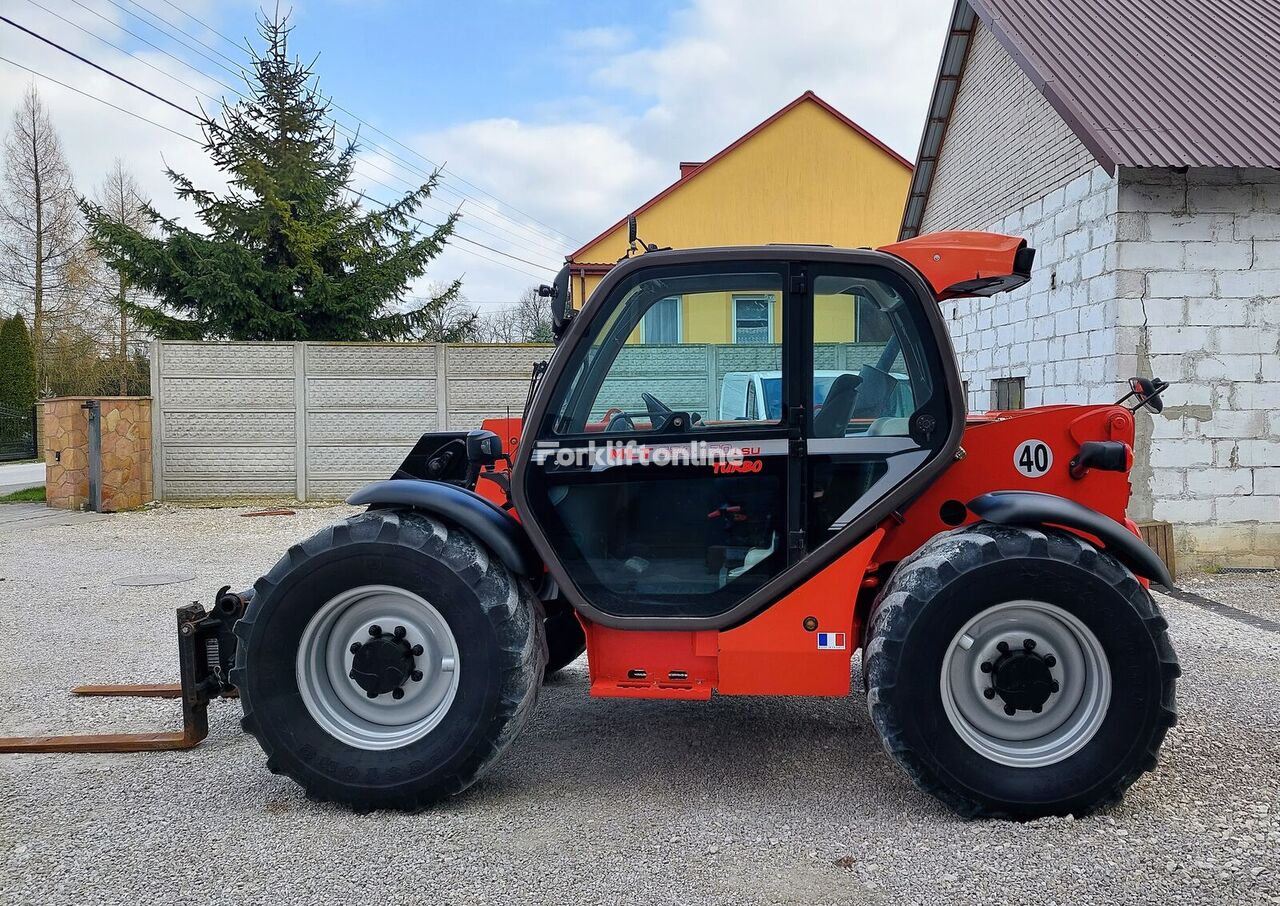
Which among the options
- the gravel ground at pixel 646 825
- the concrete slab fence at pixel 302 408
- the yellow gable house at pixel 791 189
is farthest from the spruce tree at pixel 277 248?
the gravel ground at pixel 646 825

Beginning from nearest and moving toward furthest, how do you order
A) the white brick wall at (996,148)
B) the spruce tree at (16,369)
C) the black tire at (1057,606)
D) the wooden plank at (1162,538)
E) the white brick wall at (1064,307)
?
the black tire at (1057,606)
the wooden plank at (1162,538)
the white brick wall at (1064,307)
the white brick wall at (996,148)
the spruce tree at (16,369)

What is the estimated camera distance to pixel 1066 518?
3529 mm

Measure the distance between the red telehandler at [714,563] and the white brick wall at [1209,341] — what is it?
5283 millimetres

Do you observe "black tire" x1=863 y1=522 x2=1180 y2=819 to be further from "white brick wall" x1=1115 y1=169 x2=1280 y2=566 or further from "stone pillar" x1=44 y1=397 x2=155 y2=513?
"stone pillar" x1=44 y1=397 x2=155 y2=513

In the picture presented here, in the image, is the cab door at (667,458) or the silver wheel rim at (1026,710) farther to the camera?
the cab door at (667,458)

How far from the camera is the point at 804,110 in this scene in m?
23.7

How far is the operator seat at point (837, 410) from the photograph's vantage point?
3.65 meters

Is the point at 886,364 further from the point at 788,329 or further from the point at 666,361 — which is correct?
the point at 666,361

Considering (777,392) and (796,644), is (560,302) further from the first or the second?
(796,644)

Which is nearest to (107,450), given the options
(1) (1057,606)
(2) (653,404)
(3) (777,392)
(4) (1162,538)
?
(2) (653,404)

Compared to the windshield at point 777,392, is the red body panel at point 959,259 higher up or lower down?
higher up

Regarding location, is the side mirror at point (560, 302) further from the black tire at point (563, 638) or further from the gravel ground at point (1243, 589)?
the gravel ground at point (1243, 589)

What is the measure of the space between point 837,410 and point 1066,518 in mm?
957

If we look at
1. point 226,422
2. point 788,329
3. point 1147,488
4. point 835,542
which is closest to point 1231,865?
point 835,542
